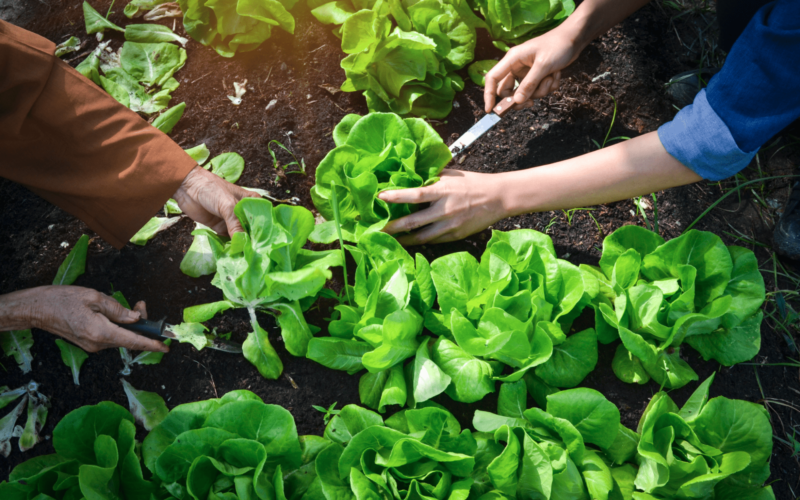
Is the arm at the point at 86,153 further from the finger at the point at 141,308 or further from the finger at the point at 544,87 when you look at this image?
the finger at the point at 544,87

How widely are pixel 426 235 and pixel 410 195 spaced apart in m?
0.17

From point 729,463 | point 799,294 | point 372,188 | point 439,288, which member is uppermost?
point 372,188

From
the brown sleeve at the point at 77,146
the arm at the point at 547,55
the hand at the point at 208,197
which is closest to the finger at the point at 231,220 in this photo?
the hand at the point at 208,197

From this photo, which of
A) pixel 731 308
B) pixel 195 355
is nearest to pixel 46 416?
pixel 195 355

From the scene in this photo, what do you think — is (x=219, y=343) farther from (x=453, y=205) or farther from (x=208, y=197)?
(x=453, y=205)

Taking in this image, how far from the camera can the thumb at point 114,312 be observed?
55.7 inches

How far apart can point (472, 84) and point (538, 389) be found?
1.16m

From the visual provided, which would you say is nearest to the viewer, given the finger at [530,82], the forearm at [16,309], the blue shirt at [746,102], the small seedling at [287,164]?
the blue shirt at [746,102]

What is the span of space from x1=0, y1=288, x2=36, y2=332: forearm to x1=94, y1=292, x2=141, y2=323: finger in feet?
0.66

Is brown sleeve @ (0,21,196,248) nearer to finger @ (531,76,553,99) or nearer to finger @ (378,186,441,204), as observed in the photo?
finger @ (378,186,441,204)

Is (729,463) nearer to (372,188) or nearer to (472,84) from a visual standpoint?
(372,188)

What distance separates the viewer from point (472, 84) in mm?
1897

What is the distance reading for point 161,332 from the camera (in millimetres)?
1457

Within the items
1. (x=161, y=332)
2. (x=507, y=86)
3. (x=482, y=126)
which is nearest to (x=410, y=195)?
(x=482, y=126)
